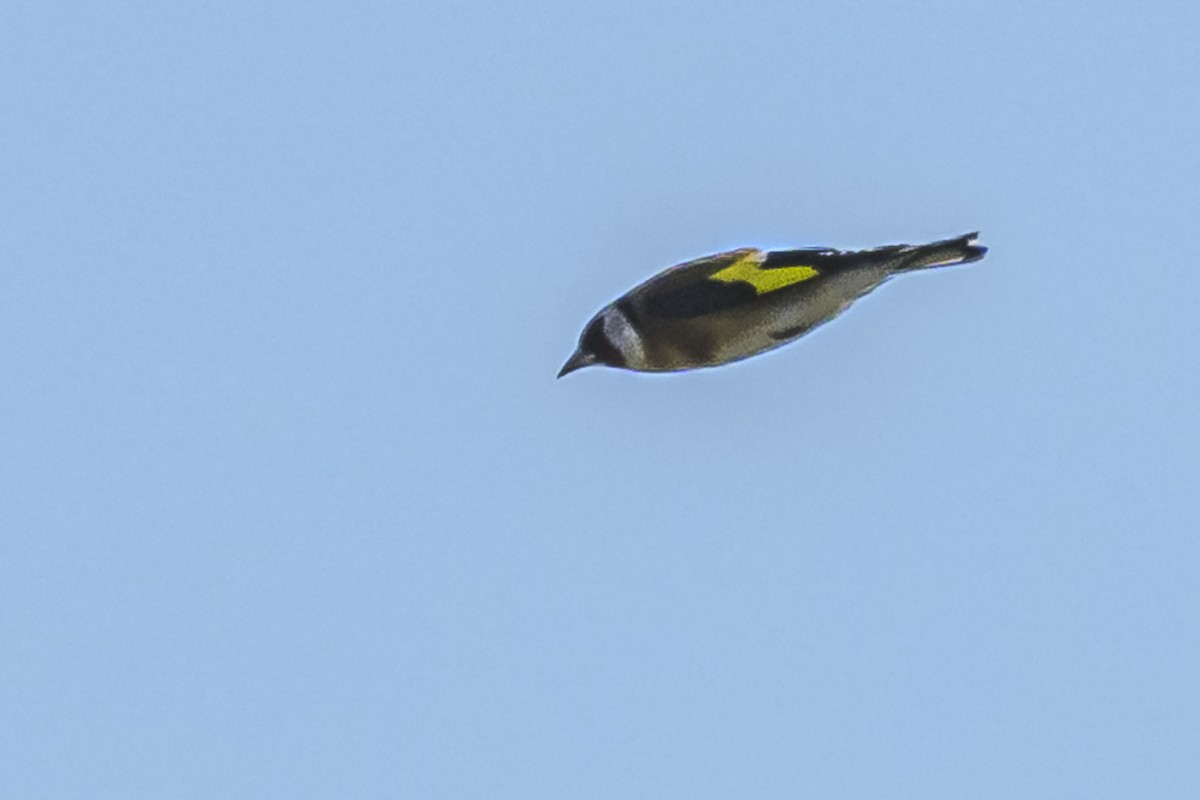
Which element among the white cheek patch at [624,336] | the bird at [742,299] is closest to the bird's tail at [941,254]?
the bird at [742,299]

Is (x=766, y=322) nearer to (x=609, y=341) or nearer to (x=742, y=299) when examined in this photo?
(x=742, y=299)

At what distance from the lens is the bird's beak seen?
1995 centimetres

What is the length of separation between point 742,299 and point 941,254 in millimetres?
967

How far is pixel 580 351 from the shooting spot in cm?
1998

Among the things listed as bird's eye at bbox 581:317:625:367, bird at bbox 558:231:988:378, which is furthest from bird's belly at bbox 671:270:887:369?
bird's eye at bbox 581:317:625:367

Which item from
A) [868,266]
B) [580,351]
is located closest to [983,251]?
[868,266]

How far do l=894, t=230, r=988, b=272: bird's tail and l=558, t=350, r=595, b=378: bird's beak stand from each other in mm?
1444

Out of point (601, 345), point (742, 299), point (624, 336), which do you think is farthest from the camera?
point (601, 345)

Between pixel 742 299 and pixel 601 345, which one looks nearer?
pixel 742 299

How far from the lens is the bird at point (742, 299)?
1941cm

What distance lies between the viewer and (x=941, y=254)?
19.7 meters

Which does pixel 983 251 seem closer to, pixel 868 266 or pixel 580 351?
pixel 868 266

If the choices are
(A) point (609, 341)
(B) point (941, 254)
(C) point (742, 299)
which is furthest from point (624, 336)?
(B) point (941, 254)

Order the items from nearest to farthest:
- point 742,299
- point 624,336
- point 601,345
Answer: point 742,299 < point 624,336 < point 601,345
